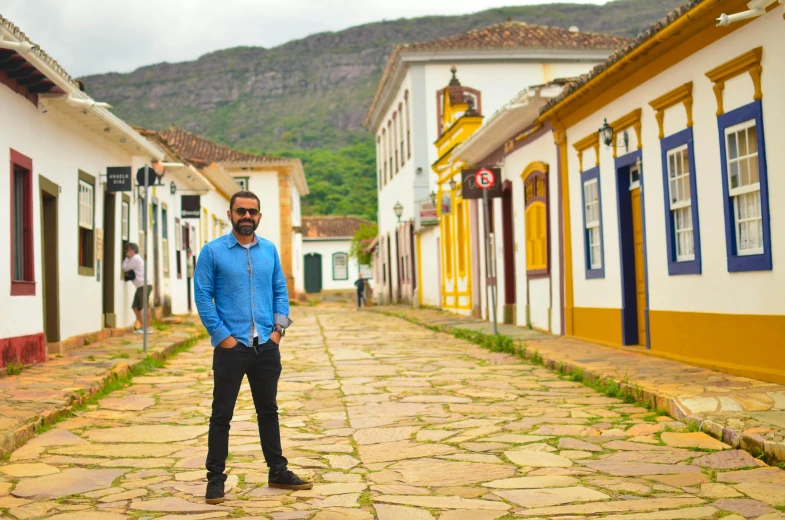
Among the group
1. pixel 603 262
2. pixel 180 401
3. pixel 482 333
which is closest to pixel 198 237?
pixel 482 333

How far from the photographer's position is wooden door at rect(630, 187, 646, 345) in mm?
12375

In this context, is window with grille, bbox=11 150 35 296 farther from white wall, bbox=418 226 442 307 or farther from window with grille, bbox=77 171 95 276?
white wall, bbox=418 226 442 307

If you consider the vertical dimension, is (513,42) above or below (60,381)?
above

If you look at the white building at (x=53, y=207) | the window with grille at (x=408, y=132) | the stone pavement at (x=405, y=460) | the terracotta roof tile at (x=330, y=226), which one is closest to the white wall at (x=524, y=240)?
the stone pavement at (x=405, y=460)

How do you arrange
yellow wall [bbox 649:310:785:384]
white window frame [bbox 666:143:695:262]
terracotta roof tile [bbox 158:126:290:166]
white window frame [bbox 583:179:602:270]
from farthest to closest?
1. terracotta roof tile [bbox 158:126:290:166]
2. white window frame [bbox 583:179:602:270]
3. white window frame [bbox 666:143:695:262]
4. yellow wall [bbox 649:310:785:384]

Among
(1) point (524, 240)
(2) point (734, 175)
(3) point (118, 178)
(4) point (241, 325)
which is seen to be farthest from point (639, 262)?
(3) point (118, 178)

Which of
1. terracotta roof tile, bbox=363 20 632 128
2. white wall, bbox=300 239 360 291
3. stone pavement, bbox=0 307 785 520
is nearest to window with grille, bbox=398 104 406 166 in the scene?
Answer: terracotta roof tile, bbox=363 20 632 128

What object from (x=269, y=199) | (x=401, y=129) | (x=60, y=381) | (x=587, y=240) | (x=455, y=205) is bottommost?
(x=60, y=381)

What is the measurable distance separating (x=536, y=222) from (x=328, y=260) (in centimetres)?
4636

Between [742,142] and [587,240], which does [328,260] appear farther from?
[742,142]

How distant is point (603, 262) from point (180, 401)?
21.5 feet

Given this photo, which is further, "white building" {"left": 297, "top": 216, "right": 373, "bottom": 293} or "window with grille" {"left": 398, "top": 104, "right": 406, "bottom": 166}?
"white building" {"left": 297, "top": 216, "right": 373, "bottom": 293}

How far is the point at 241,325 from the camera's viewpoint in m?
5.29

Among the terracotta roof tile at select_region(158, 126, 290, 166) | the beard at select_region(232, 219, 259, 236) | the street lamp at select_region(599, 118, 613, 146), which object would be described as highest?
the terracotta roof tile at select_region(158, 126, 290, 166)
